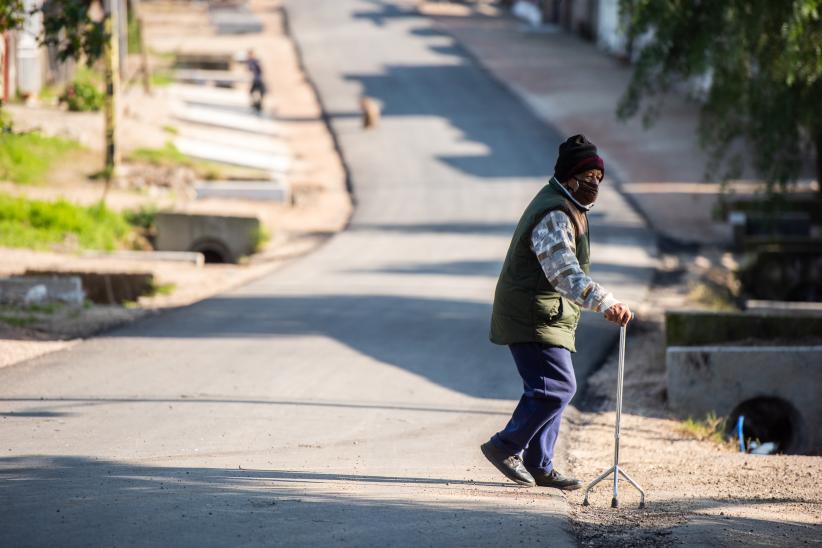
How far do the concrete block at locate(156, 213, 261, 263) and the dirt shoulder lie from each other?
0.39 m

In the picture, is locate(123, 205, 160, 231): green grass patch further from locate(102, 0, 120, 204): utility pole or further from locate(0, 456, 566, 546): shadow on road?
locate(0, 456, 566, 546): shadow on road

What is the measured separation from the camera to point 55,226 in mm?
18828

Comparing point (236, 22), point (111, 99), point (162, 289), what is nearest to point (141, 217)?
point (111, 99)

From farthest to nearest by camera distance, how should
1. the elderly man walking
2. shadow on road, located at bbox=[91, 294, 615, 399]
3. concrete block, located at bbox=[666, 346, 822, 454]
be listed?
shadow on road, located at bbox=[91, 294, 615, 399] < concrete block, located at bbox=[666, 346, 822, 454] < the elderly man walking

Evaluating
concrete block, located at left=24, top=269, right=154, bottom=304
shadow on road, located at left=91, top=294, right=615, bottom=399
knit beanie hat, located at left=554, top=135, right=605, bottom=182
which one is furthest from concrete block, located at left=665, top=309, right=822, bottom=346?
concrete block, located at left=24, top=269, right=154, bottom=304

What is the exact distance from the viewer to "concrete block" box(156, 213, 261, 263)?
19.8 metres

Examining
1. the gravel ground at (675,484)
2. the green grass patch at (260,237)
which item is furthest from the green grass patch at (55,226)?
the gravel ground at (675,484)

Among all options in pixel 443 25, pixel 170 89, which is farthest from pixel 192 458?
pixel 443 25

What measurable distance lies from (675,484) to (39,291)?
814cm

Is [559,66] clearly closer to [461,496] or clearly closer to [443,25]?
[443,25]

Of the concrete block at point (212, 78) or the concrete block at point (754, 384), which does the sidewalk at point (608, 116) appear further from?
the concrete block at point (754, 384)

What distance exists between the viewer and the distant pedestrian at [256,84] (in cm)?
3531

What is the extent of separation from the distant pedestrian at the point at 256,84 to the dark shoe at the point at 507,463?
30.1 metres

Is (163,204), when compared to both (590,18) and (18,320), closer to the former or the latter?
(18,320)
